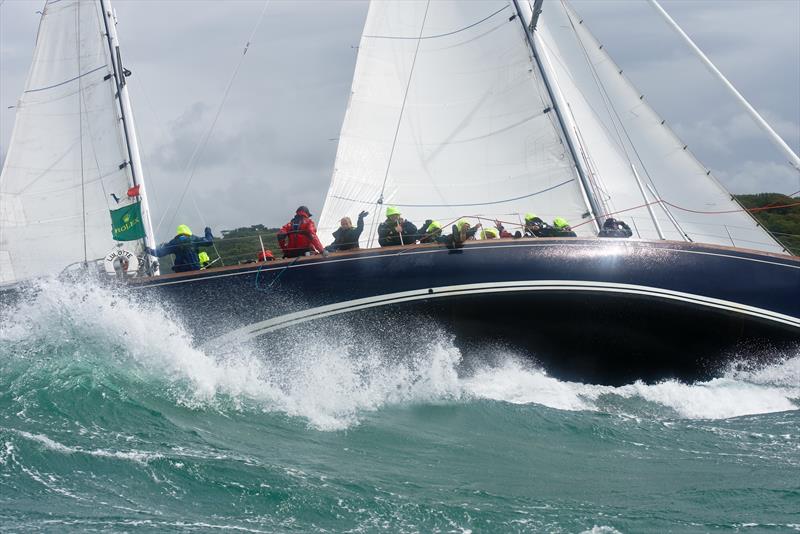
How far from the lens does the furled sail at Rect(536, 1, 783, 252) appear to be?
1296cm

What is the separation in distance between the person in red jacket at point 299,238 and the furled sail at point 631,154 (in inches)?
176

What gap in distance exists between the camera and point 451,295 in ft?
34.5

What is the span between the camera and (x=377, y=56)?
14.9 meters

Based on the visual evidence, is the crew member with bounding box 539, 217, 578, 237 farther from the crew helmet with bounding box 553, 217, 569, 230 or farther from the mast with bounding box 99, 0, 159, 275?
the mast with bounding box 99, 0, 159, 275

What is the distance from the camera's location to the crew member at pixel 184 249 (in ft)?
38.1

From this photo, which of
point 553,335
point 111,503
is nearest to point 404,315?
point 553,335

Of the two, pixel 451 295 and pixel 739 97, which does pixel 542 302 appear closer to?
pixel 451 295

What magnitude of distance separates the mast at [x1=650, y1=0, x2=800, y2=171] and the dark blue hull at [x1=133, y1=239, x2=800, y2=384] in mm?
1529

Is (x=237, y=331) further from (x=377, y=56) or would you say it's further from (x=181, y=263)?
(x=377, y=56)

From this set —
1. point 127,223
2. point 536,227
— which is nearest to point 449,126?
point 536,227

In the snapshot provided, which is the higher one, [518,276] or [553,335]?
[518,276]

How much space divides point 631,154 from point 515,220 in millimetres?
2090

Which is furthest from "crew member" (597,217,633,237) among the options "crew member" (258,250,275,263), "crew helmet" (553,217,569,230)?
"crew member" (258,250,275,263)

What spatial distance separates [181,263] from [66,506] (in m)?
5.44
